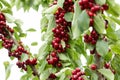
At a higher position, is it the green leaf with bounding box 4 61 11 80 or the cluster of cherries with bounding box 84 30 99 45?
the cluster of cherries with bounding box 84 30 99 45

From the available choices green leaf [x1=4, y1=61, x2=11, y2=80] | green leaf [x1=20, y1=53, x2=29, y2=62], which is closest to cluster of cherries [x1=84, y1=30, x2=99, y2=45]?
green leaf [x1=20, y1=53, x2=29, y2=62]

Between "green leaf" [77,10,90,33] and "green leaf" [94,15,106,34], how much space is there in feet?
0.19

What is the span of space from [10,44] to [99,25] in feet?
4.09

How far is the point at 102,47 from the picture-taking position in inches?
90.3

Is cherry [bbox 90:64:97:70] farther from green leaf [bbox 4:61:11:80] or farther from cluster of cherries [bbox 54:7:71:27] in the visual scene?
green leaf [bbox 4:61:11:80]

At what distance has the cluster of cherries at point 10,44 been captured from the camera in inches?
129

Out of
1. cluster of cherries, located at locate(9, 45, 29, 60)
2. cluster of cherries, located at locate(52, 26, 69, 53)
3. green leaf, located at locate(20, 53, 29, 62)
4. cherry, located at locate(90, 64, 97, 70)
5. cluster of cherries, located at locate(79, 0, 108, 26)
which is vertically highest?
cluster of cherries, located at locate(79, 0, 108, 26)

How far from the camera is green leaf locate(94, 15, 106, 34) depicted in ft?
7.38

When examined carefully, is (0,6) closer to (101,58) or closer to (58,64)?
(58,64)

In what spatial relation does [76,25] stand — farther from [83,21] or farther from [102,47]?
[102,47]

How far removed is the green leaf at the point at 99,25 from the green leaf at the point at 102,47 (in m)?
0.09

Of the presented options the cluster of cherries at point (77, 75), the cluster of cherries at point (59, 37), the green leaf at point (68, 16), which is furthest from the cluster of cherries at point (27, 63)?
the cluster of cherries at point (77, 75)

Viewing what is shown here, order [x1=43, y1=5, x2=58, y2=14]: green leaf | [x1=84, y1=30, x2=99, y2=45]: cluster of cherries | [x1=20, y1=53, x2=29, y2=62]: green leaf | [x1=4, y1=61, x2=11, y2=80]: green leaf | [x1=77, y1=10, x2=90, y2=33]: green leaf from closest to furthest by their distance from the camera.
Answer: [x1=77, y1=10, x2=90, y2=33]: green leaf
[x1=84, y1=30, x2=99, y2=45]: cluster of cherries
[x1=43, y1=5, x2=58, y2=14]: green leaf
[x1=20, y1=53, x2=29, y2=62]: green leaf
[x1=4, y1=61, x2=11, y2=80]: green leaf

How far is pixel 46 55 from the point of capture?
3.08 m
